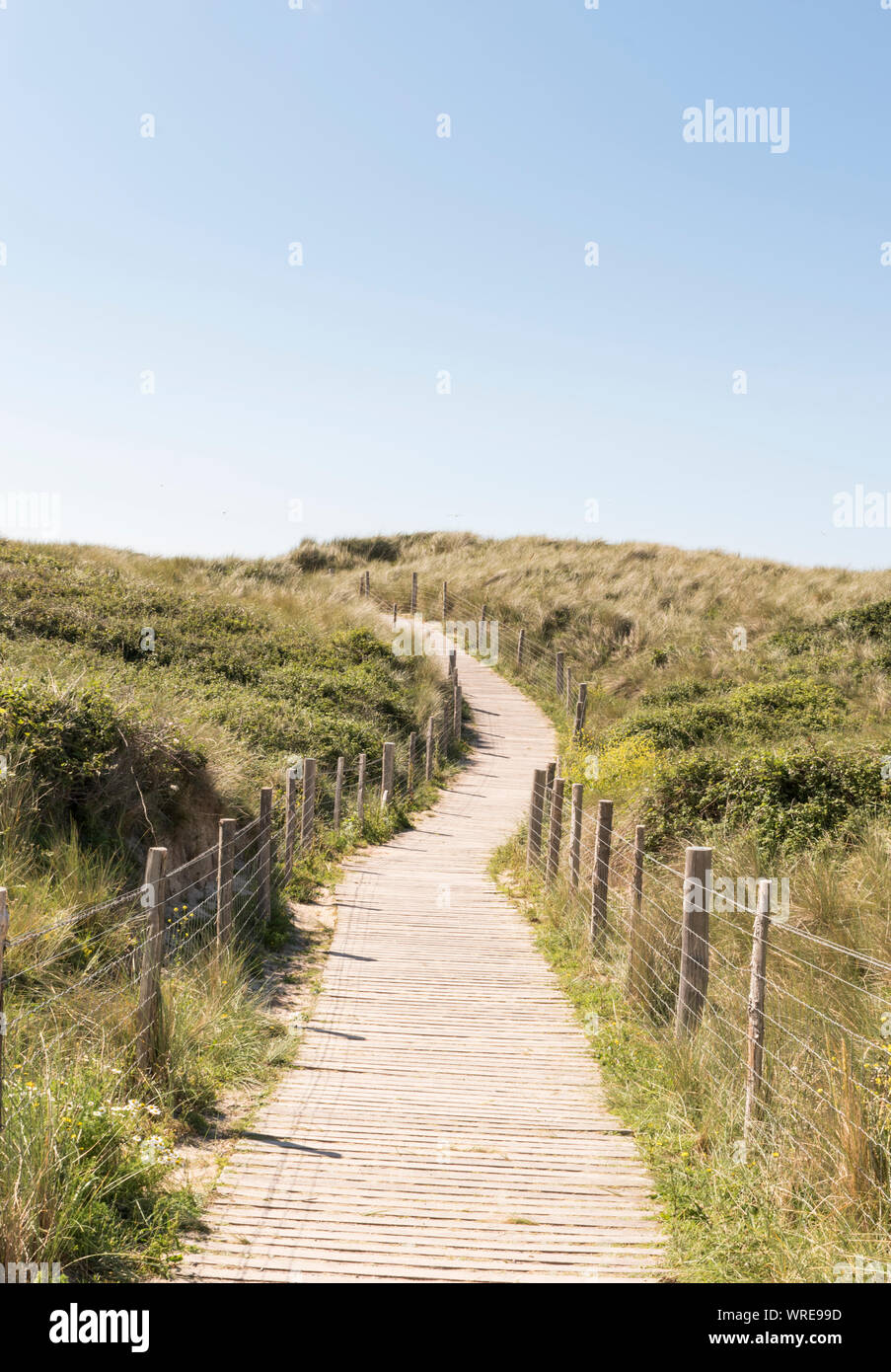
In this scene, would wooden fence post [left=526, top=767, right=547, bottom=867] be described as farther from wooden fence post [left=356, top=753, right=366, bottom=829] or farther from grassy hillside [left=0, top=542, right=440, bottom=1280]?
wooden fence post [left=356, top=753, right=366, bottom=829]

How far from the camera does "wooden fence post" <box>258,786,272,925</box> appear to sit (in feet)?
32.9

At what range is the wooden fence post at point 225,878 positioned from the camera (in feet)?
26.2

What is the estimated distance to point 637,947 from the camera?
7902mm

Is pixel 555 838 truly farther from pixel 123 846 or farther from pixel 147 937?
pixel 147 937

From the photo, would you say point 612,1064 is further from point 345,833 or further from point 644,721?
point 644,721

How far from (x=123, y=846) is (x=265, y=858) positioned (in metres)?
1.49

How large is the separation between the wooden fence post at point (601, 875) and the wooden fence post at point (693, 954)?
9.46ft

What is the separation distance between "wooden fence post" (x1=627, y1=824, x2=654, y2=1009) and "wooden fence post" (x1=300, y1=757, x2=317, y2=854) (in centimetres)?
578

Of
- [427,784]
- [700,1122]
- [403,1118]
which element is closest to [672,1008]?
[700,1122]

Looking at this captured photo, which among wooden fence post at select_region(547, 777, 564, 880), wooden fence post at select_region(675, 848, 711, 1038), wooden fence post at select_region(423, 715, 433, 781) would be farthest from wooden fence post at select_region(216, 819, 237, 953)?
wooden fence post at select_region(423, 715, 433, 781)

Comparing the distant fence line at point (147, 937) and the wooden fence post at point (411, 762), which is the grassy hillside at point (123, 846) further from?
the wooden fence post at point (411, 762)

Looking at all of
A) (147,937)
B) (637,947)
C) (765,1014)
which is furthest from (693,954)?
(147,937)

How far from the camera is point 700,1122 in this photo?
5406 millimetres
